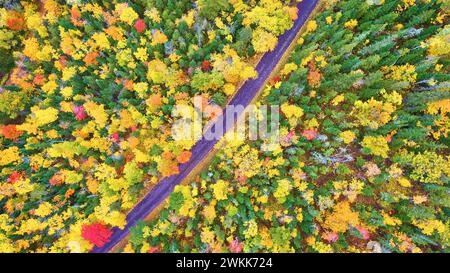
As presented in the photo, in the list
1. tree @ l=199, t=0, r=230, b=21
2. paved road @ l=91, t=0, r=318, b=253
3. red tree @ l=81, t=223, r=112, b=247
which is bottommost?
red tree @ l=81, t=223, r=112, b=247

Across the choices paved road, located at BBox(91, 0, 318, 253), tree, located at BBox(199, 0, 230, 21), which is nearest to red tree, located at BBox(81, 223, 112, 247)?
paved road, located at BBox(91, 0, 318, 253)

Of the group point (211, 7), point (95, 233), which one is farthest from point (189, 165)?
point (211, 7)

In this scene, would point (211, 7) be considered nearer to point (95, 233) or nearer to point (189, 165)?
point (189, 165)

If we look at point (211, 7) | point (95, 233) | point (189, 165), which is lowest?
point (95, 233)

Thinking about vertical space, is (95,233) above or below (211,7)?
below

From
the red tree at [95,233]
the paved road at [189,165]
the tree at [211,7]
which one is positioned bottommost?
the red tree at [95,233]

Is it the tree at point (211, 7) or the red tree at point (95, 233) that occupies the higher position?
the tree at point (211, 7)

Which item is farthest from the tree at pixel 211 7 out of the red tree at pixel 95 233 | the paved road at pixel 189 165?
the red tree at pixel 95 233

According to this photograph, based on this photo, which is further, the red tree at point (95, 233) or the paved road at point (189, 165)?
the paved road at point (189, 165)

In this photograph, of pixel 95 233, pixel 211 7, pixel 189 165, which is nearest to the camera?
pixel 95 233

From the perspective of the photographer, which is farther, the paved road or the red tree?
the paved road

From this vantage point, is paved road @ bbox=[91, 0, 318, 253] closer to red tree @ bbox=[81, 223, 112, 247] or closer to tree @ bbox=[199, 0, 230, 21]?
red tree @ bbox=[81, 223, 112, 247]

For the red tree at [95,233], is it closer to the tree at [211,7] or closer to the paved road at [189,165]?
the paved road at [189,165]

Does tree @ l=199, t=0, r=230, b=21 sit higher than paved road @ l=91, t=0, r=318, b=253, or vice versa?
tree @ l=199, t=0, r=230, b=21
